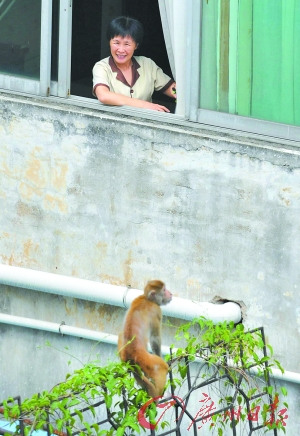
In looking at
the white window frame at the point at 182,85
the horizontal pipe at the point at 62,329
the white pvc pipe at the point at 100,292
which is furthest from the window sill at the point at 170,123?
the horizontal pipe at the point at 62,329

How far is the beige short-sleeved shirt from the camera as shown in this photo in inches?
392

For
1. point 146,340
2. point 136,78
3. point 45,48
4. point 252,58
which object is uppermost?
point 45,48

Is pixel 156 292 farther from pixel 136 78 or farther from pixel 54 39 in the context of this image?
pixel 54 39

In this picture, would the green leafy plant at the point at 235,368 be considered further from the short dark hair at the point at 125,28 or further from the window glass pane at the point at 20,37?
the window glass pane at the point at 20,37

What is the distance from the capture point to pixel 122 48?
9.98m

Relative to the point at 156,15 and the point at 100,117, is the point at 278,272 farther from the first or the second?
the point at 156,15

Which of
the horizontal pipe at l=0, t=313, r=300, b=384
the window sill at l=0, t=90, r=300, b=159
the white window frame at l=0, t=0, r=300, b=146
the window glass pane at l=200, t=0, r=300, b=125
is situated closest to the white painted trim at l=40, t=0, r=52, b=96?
the white window frame at l=0, t=0, r=300, b=146

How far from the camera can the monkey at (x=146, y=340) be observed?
27.6ft

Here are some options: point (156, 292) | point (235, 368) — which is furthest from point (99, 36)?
point (235, 368)

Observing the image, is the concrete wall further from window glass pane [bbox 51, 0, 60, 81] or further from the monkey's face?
the monkey's face

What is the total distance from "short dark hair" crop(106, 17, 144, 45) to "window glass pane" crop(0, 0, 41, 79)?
0.53m

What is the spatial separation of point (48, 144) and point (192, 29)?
1.40 meters

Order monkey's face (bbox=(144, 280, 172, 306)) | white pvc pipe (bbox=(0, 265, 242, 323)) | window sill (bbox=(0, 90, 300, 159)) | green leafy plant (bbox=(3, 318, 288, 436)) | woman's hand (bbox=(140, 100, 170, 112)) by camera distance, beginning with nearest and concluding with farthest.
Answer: green leafy plant (bbox=(3, 318, 288, 436)) → monkey's face (bbox=(144, 280, 172, 306)) → window sill (bbox=(0, 90, 300, 159)) → white pvc pipe (bbox=(0, 265, 242, 323)) → woman's hand (bbox=(140, 100, 170, 112))

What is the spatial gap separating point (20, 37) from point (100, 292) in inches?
77.5
